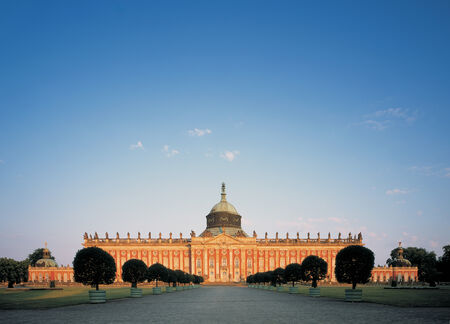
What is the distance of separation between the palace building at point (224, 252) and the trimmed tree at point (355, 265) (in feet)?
259

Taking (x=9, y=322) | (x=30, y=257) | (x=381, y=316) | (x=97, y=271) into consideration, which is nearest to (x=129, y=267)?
(x=97, y=271)

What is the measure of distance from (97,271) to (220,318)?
743 inches

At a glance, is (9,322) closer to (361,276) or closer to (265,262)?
(361,276)

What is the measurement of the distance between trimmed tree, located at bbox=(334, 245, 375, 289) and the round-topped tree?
83703 millimetres

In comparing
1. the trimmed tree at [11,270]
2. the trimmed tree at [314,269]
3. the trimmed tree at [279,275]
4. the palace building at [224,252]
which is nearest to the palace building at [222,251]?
the palace building at [224,252]

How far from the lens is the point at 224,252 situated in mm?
112562

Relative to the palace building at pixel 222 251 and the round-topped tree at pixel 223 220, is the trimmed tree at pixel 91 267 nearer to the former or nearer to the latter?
the palace building at pixel 222 251

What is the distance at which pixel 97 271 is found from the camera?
111ft

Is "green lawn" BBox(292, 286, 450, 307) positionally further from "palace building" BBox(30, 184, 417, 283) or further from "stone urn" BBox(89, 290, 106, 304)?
"palace building" BBox(30, 184, 417, 283)

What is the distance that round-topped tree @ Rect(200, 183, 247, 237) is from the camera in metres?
121

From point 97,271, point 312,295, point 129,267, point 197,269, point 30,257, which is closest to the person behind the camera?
point 97,271

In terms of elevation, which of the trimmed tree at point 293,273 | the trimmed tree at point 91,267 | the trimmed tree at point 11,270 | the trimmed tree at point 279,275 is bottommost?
the trimmed tree at point 11,270

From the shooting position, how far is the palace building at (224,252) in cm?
11181

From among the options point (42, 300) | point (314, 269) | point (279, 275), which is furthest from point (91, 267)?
point (279, 275)
